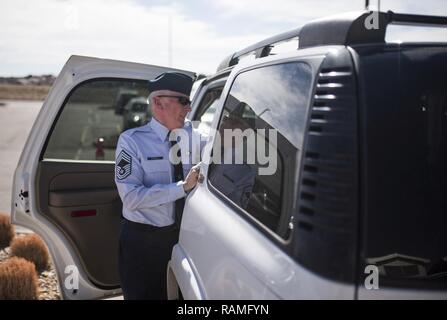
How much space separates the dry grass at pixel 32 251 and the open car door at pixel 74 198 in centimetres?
213

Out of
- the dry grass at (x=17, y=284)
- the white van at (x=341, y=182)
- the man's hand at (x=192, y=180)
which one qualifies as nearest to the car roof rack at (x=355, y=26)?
the white van at (x=341, y=182)

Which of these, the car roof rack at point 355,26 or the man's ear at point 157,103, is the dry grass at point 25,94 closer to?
the man's ear at point 157,103

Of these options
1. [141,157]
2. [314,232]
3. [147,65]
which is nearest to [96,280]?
[141,157]

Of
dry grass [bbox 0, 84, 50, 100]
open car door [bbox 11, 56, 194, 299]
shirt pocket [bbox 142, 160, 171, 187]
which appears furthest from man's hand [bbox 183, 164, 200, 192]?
dry grass [bbox 0, 84, 50, 100]

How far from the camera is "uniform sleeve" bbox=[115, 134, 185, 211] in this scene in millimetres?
2264

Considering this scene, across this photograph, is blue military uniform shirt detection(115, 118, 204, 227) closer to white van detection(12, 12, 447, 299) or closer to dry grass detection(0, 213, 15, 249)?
white van detection(12, 12, 447, 299)

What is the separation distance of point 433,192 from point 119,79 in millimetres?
2543

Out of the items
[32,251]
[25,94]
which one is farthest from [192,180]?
[25,94]


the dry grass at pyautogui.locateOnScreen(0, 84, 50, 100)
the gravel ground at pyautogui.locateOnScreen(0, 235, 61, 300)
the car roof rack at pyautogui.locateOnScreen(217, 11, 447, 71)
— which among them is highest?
the dry grass at pyautogui.locateOnScreen(0, 84, 50, 100)

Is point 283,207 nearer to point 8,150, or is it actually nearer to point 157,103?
point 157,103

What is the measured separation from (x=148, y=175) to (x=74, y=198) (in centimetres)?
111

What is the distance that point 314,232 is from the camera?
1140 millimetres

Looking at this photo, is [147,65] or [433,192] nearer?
[433,192]
